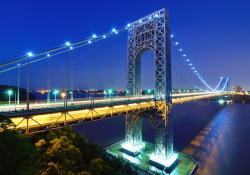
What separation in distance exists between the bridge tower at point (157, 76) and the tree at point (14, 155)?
24757 millimetres

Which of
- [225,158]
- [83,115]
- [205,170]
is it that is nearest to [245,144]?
[225,158]

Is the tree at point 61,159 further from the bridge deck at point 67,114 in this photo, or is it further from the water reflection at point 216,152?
the water reflection at point 216,152

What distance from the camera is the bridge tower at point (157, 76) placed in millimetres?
32469

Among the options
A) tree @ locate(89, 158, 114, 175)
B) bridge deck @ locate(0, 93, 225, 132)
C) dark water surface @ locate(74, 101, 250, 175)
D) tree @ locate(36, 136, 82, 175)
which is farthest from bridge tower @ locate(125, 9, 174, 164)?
tree @ locate(36, 136, 82, 175)

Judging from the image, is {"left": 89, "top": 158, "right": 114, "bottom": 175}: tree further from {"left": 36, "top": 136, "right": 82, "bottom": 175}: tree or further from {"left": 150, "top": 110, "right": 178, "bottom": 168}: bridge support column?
{"left": 150, "top": 110, "right": 178, "bottom": 168}: bridge support column

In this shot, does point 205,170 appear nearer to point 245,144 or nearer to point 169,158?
point 169,158

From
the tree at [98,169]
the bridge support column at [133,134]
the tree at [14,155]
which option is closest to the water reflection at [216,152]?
the bridge support column at [133,134]

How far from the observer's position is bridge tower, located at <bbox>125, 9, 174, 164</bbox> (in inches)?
1278

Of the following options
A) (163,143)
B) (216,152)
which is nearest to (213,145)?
(216,152)

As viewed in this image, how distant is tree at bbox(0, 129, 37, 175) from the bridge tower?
975 inches

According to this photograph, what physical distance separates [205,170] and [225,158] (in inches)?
342

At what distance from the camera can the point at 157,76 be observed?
1341 inches

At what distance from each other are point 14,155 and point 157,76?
27.2m

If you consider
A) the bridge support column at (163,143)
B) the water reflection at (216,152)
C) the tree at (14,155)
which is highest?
the tree at (14,155)
